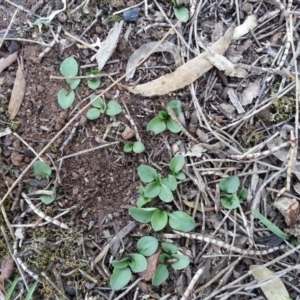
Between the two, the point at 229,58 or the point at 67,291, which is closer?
the point at 67,291

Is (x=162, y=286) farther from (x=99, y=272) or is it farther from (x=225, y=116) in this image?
(x=225, y=116)

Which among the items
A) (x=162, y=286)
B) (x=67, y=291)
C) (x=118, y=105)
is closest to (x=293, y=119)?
(x=118, y=105)

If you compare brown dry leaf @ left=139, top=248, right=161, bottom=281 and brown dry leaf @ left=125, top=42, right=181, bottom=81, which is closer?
brown dry leaf @ left=139, top=248, right=161, bottom=281

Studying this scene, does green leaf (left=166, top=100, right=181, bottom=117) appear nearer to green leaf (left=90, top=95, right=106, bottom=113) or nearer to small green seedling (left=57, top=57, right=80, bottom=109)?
green leaf (left=90, top=95, right=106, bottom=113)

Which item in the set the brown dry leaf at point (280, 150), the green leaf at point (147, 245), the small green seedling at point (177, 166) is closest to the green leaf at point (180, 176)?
the small green seedling at point (177, 166)

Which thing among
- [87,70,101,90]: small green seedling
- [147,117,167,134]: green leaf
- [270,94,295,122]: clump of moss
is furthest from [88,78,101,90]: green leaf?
[270,94,295,122]: clump of moss

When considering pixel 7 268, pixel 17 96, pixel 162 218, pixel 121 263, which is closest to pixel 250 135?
pixel 162 218

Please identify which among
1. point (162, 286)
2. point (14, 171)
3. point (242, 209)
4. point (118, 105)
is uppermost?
point (118, 105)
